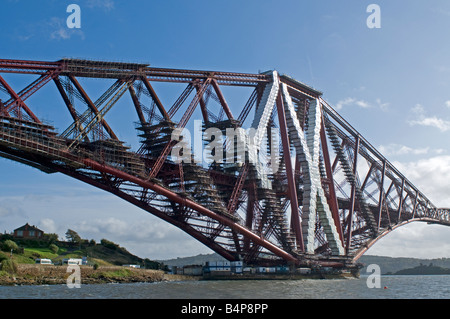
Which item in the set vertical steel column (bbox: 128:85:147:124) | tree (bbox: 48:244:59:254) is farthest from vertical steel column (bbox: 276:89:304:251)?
tree (bbox: 48:244:59:254)

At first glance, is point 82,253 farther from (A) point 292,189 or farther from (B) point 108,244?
(A) point 292,189

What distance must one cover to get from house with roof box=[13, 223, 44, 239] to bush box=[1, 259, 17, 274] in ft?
101

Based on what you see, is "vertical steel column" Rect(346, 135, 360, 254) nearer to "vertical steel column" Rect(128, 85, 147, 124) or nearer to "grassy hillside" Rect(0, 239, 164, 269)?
"grassy hillside" Rect(0, 239, 164, 269)

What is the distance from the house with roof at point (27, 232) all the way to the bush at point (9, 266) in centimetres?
3073

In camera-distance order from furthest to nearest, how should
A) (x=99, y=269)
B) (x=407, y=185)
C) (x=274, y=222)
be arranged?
(x=407, y=185) < (x=274, y=222) < (x=99, y=269)

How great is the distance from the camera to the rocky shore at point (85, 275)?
57281 millimetres

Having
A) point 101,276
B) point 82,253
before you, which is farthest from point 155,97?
point 82,253

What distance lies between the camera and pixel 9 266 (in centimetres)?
5828
